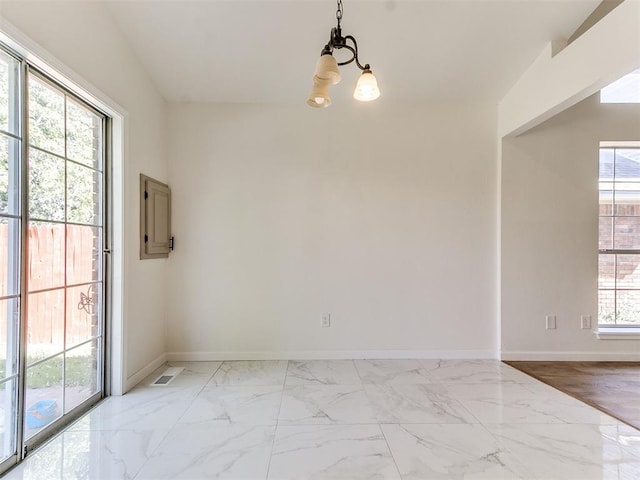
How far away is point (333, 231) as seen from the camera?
3309 millimetres

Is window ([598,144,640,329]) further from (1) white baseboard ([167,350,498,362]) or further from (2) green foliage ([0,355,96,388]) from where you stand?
(2) green foliage ([0,355,96,388])

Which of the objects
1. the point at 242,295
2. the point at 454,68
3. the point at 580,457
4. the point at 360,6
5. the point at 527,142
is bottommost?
the point at 580,457

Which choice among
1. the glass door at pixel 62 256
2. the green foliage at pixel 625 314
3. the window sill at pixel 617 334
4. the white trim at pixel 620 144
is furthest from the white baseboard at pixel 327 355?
the white trim at pixel 620 144

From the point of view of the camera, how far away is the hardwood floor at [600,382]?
2309 mm

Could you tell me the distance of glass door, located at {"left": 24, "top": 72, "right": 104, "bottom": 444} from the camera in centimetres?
184

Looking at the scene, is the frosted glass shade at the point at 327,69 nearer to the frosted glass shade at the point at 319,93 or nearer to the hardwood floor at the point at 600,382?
the frosted glass shade at the point at 319,93

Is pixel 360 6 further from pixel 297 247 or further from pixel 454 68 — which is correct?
pixel 297 247

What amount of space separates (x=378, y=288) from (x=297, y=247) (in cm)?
92

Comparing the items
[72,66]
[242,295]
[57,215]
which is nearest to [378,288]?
[242,295]

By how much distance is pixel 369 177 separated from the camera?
3.31 m

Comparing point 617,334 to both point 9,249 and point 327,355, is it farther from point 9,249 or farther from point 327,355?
point 9,249

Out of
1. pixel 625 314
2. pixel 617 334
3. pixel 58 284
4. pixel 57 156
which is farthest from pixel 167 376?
pixel 625 314

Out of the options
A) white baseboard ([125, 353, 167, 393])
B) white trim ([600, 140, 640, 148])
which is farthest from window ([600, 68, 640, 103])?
white baseboard ([125, 353, 167, 393])

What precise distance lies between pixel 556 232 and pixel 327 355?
2599mm
